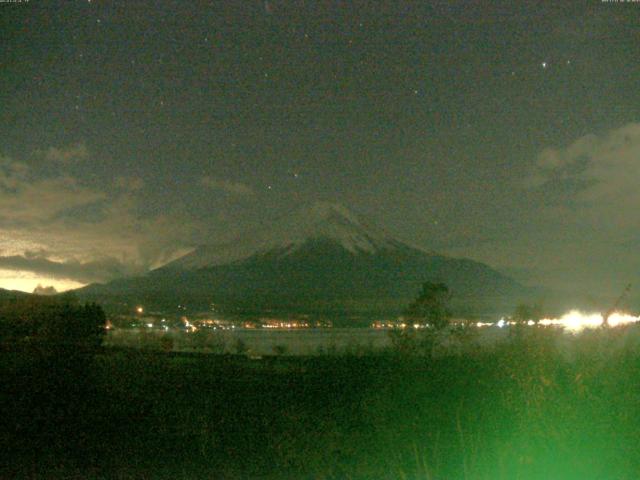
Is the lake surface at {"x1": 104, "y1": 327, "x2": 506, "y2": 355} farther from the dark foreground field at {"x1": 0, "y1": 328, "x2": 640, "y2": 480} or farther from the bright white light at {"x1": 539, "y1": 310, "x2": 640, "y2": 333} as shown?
the dark foreground field at {"x1": 0, "y1": 328, "x2": 640, "y2": 480}

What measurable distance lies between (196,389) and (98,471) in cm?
780

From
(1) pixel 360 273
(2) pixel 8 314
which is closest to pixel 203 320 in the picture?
(2) pixel 8 314

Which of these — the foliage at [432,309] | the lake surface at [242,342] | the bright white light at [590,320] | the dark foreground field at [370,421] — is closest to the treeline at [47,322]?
the dark foreground field at [370,421]

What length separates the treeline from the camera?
60.3 feet

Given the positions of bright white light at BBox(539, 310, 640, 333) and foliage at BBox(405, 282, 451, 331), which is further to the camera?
foliage at BBox(405, 282, 451, 331)

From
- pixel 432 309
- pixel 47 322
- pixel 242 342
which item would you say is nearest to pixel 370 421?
pixel 47 322

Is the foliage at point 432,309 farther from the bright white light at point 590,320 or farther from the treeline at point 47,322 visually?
the bright white light at point 590,320

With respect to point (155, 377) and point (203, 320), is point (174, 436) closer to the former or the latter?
point (155, 377)

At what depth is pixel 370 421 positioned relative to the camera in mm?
12102

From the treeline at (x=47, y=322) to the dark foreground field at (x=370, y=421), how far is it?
113cm

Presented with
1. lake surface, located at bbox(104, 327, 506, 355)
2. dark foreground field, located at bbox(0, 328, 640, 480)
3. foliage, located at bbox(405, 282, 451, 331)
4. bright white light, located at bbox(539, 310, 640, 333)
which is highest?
foliage, located at bbox(405, 282, 451, 331)

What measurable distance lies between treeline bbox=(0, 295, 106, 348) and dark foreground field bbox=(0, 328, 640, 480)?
1.13 meters

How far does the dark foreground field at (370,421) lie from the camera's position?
31.5ft

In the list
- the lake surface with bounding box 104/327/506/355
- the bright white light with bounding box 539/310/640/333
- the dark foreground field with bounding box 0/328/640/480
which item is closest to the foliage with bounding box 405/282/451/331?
the lake surface with bounding box 104/327/506/355
